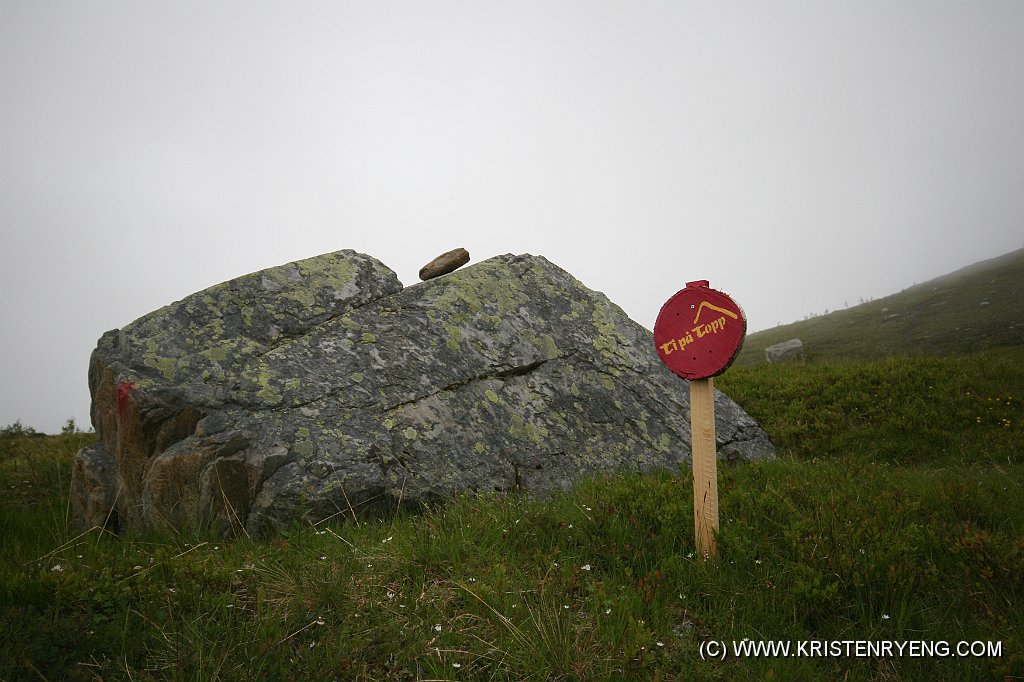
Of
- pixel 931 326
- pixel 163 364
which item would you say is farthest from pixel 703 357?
pixel 931 326

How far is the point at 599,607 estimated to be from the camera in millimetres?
3775

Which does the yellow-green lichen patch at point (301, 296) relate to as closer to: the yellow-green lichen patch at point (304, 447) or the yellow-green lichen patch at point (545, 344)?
the yellow-green lichen patch at point (304, 447)

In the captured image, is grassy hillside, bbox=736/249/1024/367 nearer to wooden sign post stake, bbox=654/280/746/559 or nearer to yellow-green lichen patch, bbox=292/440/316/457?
wooden sign post stake, bbox=654/280/746/559

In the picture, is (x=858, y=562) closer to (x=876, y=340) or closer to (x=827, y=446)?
(x=827, y=446)

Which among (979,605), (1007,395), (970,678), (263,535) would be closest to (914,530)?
(979,605)

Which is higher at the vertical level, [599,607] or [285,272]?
[285,272]

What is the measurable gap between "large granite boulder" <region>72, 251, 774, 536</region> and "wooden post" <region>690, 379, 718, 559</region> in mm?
2363

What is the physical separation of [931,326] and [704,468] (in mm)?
24268

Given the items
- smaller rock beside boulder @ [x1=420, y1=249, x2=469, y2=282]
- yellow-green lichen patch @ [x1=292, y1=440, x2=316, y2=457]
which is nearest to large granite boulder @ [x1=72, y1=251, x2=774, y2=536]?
yellow-green lichen patch @ [x1=292, y1=440, x2=316, y2=457]

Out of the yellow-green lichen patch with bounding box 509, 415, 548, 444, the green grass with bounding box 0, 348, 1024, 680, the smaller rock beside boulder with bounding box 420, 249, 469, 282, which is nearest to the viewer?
the green grass with bounding box 0, 348, 1024, 680

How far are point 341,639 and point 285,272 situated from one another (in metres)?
5.94

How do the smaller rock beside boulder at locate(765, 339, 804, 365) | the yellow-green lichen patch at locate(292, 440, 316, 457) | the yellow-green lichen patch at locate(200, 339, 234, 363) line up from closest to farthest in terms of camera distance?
the yellow-green lichen patch at locate(292, 440, 316, 457) → the yellow-green lichen patch at locate(200, 339, 234, 363) → the smaller rock beside boulder at locate(765, 339, 804, 365)

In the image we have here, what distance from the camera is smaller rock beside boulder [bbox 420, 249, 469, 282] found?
9742mm

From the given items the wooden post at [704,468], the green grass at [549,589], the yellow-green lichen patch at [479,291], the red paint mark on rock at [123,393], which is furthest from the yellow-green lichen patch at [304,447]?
the wooden post at [704,468]
